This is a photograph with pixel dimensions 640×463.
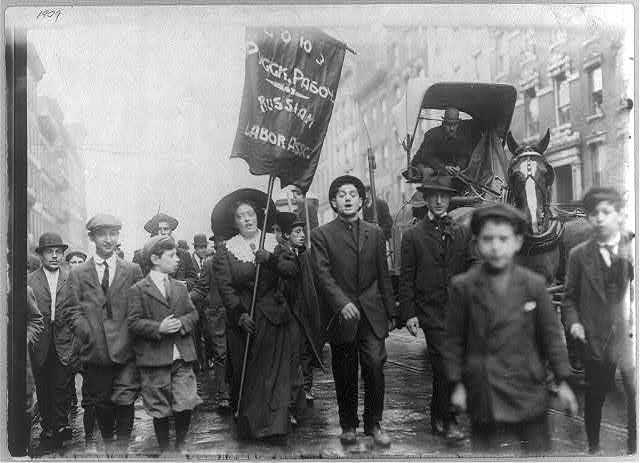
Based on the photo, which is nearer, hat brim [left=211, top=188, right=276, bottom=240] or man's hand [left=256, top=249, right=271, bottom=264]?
man's hand [left=256, top=249, right=271, bottom=264]

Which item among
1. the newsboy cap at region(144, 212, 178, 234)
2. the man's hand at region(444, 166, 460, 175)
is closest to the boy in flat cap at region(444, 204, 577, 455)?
the man's hand at region(444, 166, 460, 175)

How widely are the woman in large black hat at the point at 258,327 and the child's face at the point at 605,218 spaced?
89.6 inches

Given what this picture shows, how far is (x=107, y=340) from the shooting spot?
5832 mm

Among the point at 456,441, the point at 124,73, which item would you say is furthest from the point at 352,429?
the point at 124,73

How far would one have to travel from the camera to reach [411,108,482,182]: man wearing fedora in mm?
6309

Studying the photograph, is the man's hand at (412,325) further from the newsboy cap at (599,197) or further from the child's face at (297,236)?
the newsboy cap at (599,197)

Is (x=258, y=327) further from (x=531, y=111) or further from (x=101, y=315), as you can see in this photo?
(x=531, y=111)

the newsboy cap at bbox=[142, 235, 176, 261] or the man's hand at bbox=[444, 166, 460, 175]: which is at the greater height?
the man's hand at bbox=[444, 166, 460, 175]

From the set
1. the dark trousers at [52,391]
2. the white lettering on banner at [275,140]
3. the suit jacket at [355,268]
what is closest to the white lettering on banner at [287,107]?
the white lettering on banner at [275,140]

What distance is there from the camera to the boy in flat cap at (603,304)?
5.92 metres

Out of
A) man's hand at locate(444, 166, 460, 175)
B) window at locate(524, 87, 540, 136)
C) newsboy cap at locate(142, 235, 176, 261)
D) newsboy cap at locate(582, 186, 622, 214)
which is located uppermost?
window at locate(524, 87, 540, 136)

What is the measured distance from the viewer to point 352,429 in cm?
592

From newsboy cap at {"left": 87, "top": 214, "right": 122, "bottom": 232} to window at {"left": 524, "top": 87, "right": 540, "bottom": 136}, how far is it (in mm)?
3212

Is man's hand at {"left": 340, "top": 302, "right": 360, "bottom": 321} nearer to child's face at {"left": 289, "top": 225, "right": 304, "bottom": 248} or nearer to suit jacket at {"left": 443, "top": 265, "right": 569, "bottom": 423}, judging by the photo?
suit jacket at {"left": 443, "top": 265, "right": 569, "bottom": 423}
